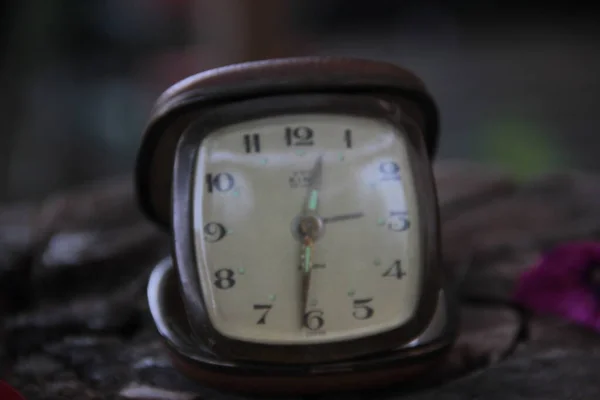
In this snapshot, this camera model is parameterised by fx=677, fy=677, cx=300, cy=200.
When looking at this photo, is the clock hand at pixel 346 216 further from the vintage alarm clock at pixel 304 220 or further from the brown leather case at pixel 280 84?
the brown leather case at pixel 280 84

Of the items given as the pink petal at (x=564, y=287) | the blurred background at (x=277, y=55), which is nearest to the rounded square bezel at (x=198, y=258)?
the pink petal at (x=564, y=287)

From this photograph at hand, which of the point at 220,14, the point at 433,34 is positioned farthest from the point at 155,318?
the point at 433,34

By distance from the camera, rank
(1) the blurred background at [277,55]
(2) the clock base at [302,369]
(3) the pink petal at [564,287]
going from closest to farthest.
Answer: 1. (2) the clock base at [302,369]
2. (3) the pink petal at [564,287]
3. (1) the blurred background at [277,55]

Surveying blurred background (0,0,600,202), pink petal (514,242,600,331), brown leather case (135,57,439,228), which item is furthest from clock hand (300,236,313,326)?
blurred background (0,0,600,202)

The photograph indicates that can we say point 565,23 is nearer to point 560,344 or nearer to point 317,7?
point 317,7

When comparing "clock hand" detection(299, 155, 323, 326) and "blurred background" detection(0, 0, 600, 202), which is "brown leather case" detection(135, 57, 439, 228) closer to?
"clock hand" detection(299, 155, 323, 326)
